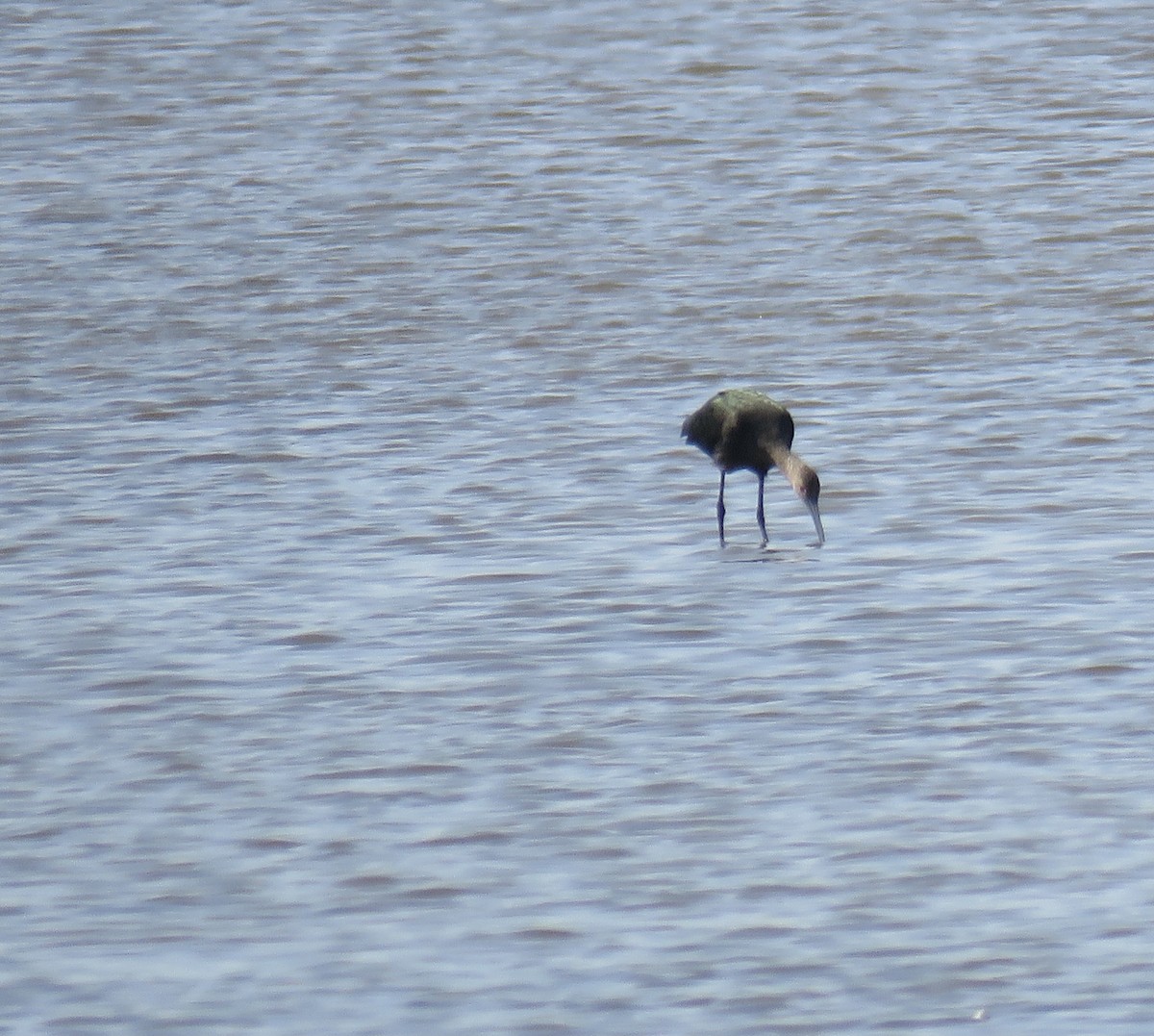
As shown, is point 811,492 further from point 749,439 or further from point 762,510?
point 749,439

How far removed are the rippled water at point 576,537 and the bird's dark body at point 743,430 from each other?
20cm

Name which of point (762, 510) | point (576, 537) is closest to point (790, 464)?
point (762, 510)

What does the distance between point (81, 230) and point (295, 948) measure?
8.14 m

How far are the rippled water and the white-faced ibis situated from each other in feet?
0.56

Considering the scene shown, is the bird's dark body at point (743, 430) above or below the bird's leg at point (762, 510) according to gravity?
above

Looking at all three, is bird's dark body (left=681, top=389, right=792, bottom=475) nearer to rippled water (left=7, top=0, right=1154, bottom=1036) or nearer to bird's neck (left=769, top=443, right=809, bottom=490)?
bird's neck (left=769, top=443, right=809, bottom=490)

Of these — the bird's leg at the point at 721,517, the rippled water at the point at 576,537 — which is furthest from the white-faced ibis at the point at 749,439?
the rippled water at the point at 576,537

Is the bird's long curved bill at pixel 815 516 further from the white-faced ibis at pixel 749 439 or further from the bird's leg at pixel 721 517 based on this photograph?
the bird's leg at pixel 721 517

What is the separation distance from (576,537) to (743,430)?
0.70 meters

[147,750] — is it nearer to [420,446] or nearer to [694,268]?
[420,446]

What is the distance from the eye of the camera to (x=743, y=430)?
28.8 ft

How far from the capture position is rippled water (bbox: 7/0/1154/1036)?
18.0 ft

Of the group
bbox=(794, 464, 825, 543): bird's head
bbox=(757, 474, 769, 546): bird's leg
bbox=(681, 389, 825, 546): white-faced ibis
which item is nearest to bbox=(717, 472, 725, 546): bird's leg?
bbox=(681, 389, 825, 546): white-faced ibis

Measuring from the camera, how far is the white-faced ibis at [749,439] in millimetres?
8656
